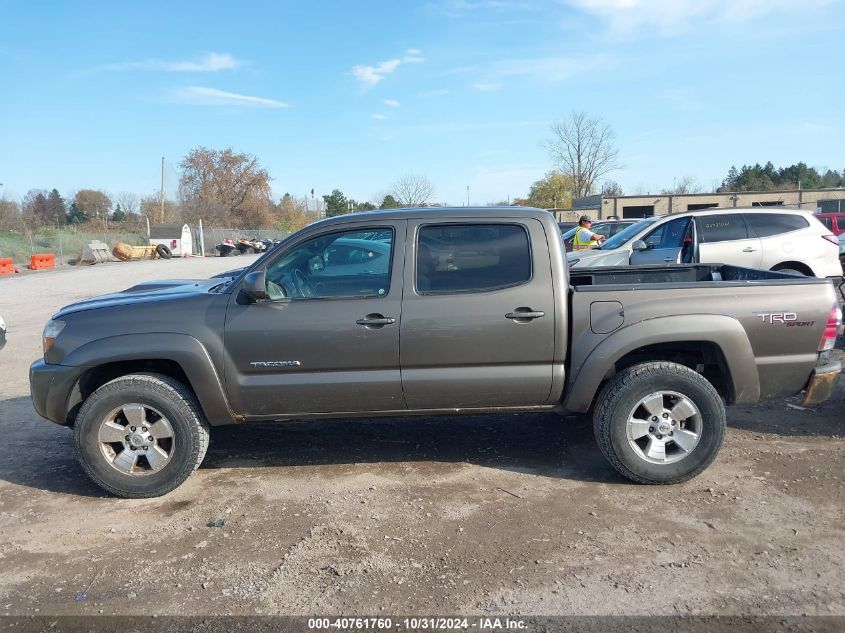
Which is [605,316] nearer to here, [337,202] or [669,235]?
[669,235]

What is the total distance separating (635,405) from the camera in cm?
426

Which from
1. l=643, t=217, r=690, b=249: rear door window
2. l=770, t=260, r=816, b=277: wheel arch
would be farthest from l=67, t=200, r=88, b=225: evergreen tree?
l=770, t=260, r=816, b=277: wheel arch

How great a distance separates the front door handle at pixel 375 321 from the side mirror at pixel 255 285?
2.13ft

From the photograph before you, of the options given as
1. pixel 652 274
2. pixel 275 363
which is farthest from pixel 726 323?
pixel 275 363

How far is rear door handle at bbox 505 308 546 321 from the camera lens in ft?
13.9

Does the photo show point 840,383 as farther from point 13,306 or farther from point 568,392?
point 13,306

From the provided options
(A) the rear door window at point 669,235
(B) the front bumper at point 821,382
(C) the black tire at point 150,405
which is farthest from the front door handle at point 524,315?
(A) the rear door window at point 669,235

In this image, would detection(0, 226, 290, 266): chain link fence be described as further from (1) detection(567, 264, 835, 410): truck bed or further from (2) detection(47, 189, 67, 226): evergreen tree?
(2) detection(47, 189, 67, 226): evergreen tree

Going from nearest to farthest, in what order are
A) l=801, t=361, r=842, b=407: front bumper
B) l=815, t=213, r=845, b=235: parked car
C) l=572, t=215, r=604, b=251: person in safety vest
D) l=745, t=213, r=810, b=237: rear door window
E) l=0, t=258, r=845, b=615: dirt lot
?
l=0, t=258, r=845, b=615: dirt lot → l=801, t=361, r=842, b=407: front bumper → l=745, t=213, r=810, b=237: rear door window → l=572, t=215, r=604, b=251: person in safety vest → l=815, t=213, r=845, b=235: parked car

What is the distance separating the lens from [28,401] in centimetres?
679

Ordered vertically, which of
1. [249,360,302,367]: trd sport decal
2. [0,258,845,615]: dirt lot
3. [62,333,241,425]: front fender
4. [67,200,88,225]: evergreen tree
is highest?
[67,200,88,225]: evergreen tree

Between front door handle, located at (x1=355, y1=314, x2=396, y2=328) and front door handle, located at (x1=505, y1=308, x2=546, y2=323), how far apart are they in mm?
766

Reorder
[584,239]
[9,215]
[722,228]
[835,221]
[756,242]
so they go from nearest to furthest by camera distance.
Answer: [756,242] < [722,228] < [584,239] < [835,221] < [9,215]

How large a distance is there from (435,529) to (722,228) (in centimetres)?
827
